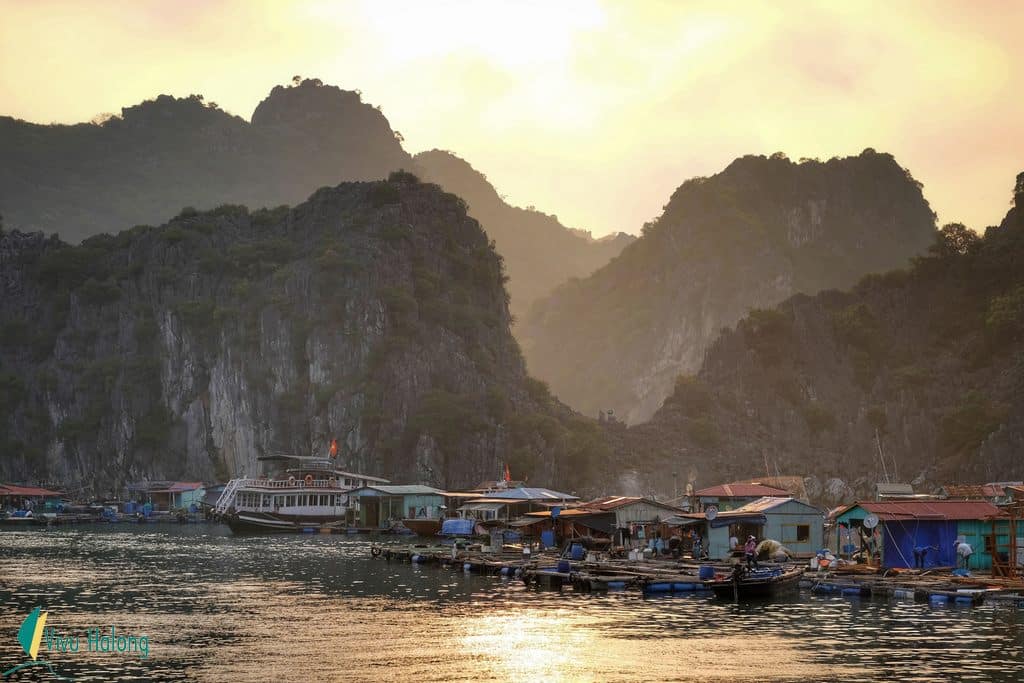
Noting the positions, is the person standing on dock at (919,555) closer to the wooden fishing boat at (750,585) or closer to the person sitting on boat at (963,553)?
the person sitting on boat at (963,553)

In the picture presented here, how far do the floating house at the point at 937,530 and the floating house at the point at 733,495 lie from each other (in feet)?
76.2

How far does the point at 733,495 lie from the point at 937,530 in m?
25.6

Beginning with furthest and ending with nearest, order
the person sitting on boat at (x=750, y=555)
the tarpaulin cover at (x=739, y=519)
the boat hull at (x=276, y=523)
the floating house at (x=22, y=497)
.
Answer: the floating house at (x=22, y=497) → the boat hull at (x=276, y=523) → the tarpaulin cover at (x=739, y=519) → the person sitting on boat at (x=750, y=555)

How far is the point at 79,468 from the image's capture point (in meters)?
184

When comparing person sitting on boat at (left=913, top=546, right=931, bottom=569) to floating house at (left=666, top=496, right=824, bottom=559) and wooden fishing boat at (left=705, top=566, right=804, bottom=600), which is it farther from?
floating house at (left=666, top=496, right=824, bottom=559)

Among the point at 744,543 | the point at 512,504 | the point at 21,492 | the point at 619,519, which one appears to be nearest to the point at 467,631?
the point at 744,543

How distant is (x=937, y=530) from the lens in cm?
6028

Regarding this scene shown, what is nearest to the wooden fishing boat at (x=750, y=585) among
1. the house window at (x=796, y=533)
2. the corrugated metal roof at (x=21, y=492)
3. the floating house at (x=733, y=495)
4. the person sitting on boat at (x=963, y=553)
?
the person sitting on boat at (x=963, y=553)

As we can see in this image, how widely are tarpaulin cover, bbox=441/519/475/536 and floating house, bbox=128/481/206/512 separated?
65692mm

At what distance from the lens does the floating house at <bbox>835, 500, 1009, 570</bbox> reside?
5925cm

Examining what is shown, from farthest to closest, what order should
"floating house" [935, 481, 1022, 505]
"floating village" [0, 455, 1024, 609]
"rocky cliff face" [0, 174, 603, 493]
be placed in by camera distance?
1. "rocky cliff face" [0, 174, 603, 493]
2. "floating house" [935, 481, 1022, 505]
3. "floating village" [0, 455, 1024, 609]

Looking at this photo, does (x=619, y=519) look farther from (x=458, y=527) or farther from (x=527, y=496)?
(x=458, y=527)

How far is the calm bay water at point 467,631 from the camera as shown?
3712cm

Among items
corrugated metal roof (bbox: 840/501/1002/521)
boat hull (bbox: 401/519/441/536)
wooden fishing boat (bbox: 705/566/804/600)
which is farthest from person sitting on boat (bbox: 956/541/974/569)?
boat hull (bbox: 401/519/441/536)
